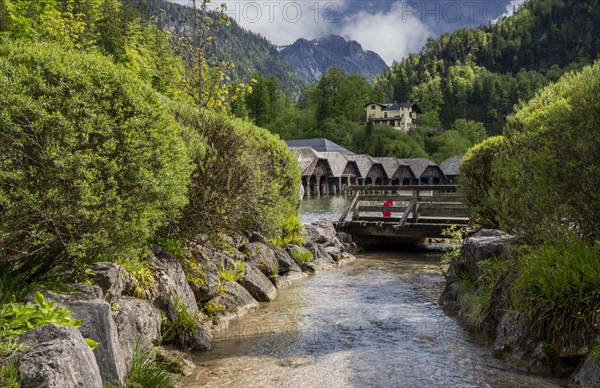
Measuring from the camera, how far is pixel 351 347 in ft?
24.2

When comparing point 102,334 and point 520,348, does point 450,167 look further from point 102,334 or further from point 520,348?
point 102,334

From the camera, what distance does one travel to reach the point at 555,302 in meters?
5.92

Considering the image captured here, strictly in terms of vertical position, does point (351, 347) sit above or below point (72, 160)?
below

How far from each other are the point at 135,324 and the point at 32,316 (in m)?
1.96

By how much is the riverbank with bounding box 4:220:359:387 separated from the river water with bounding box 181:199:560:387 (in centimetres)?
47

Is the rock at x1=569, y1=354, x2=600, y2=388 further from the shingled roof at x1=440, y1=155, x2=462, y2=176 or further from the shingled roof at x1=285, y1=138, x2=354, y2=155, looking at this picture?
the shingled roof at x1=440, y1=155, x2=462, y2=176

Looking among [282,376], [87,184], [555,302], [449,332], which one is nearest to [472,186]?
[449,332]

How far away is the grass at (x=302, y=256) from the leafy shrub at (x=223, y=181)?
64.2 inches

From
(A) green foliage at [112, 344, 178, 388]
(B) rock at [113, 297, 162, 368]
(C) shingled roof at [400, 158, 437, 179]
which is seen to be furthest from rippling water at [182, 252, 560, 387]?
(C) shingled roof at [400, 158, 437, 179]

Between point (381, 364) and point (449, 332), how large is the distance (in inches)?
83.1

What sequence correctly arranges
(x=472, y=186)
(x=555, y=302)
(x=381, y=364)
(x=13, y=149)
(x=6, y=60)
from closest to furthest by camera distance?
(x=13, y=149) → (x=6, y=60) → (x=555, y=302) → (x=381, y=364) → (x=472, y=186)

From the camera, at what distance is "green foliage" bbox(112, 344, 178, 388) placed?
5006mm

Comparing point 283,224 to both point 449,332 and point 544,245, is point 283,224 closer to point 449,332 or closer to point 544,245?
point 449,332

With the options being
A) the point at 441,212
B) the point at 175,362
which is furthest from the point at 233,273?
the point at 441,212
